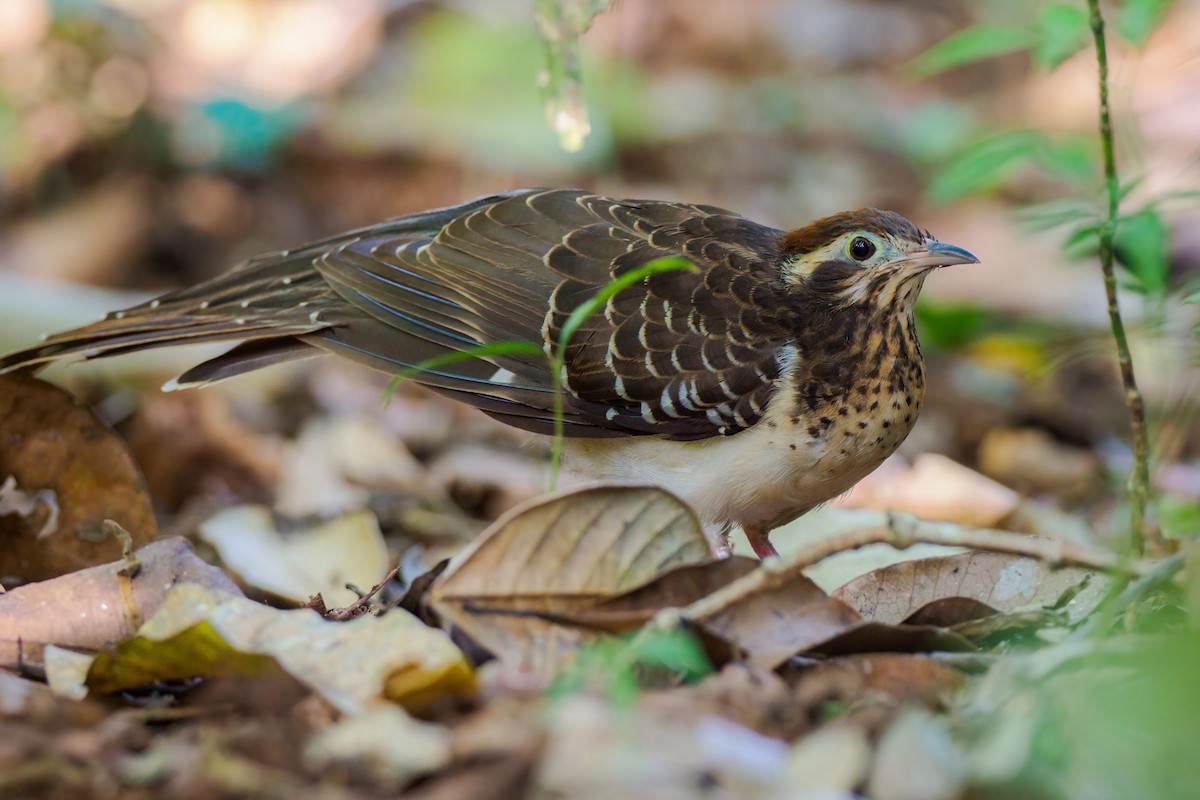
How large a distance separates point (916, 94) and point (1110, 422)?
581cm

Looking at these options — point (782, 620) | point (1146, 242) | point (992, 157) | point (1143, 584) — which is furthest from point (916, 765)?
point (1146, 242)

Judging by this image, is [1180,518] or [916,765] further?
[1180,518]

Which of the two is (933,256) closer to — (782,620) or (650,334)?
(650,334)

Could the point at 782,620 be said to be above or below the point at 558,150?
below

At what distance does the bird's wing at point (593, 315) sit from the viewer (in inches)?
171

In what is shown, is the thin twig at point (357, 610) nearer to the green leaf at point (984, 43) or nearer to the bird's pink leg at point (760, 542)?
the bird's pink leg at point (760, 542)

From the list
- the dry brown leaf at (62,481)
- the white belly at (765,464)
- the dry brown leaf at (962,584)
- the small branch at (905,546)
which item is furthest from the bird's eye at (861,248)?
the dry brown leaf at (62,481)

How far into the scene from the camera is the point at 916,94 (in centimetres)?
1236

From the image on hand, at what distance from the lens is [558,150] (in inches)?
395

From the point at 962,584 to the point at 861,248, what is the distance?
1.32 meters

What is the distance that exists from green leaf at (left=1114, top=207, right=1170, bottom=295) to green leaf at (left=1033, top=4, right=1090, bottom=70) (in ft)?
1.66

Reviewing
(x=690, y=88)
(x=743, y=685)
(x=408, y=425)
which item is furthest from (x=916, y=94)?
(x=743, y=685)

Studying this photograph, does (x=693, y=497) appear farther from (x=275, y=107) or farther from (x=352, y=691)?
(x=275, y=107)

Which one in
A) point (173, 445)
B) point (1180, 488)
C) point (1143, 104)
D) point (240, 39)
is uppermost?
point (240, 39)
